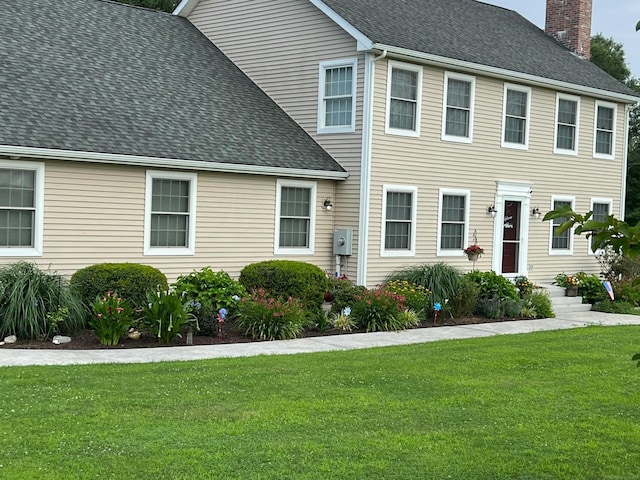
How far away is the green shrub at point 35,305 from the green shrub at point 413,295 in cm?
590

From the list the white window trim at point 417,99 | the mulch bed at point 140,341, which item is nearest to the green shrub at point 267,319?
the mulch bed at point 140,341

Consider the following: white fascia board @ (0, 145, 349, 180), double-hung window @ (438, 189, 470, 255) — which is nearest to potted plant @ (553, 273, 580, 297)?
double-hung window @ (438, 189, 470, 255)

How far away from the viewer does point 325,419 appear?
25.0ft

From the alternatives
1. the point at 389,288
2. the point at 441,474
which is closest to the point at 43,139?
the point at 389,288

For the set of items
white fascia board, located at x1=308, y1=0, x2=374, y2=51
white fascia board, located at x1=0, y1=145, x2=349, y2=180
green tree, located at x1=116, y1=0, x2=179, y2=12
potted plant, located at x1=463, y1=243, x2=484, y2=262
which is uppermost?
green tree, located at x1=116, y1=0, x2=179, y2=12

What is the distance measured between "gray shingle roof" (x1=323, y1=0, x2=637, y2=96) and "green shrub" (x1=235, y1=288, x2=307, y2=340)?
6.16 meters

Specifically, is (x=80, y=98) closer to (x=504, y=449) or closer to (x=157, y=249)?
(x=157, y=249)

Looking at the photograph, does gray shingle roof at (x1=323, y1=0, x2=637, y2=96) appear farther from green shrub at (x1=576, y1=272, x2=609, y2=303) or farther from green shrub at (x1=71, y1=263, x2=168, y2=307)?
green shrub at (x1=71, y1=263, x2=168, y2=307)

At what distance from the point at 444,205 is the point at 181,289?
756cm

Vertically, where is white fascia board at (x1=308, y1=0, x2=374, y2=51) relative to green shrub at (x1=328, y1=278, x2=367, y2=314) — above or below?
above

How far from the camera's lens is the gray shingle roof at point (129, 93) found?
1446cm

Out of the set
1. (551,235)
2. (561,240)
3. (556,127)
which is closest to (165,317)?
(551,235)

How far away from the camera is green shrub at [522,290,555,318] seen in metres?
17.7

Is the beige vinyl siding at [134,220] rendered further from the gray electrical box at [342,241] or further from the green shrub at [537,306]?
the green shrub at [537,306]
